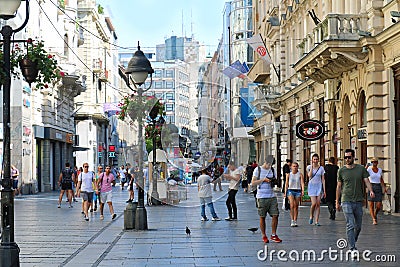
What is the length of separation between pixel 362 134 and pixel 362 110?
1115 mm

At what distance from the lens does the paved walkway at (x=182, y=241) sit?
527 inches

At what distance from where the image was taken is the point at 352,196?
13.5 m

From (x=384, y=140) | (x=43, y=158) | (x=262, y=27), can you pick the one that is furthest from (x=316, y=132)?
(x=43, y=158)

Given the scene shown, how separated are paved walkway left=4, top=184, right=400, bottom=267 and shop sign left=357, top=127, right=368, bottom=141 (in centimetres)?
273

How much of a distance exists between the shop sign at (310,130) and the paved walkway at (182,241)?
11.4 ft

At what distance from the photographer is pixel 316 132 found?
2742 cm

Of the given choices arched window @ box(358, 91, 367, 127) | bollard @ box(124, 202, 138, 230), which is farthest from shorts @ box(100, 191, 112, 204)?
arched window @ box(358, 91, 367, 127)

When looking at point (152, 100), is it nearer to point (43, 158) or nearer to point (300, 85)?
point (300, 85)

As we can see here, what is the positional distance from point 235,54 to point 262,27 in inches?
621

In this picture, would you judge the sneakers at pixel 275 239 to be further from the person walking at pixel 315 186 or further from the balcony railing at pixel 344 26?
the balcony railing at pixel 344 26

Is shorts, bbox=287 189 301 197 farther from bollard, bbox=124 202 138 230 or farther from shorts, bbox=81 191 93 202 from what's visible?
shorts, bbox=81 191 93 202

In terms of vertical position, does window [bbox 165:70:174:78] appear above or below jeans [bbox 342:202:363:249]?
above

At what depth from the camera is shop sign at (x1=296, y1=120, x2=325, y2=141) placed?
2731 centimetres

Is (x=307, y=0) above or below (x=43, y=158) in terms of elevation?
above
